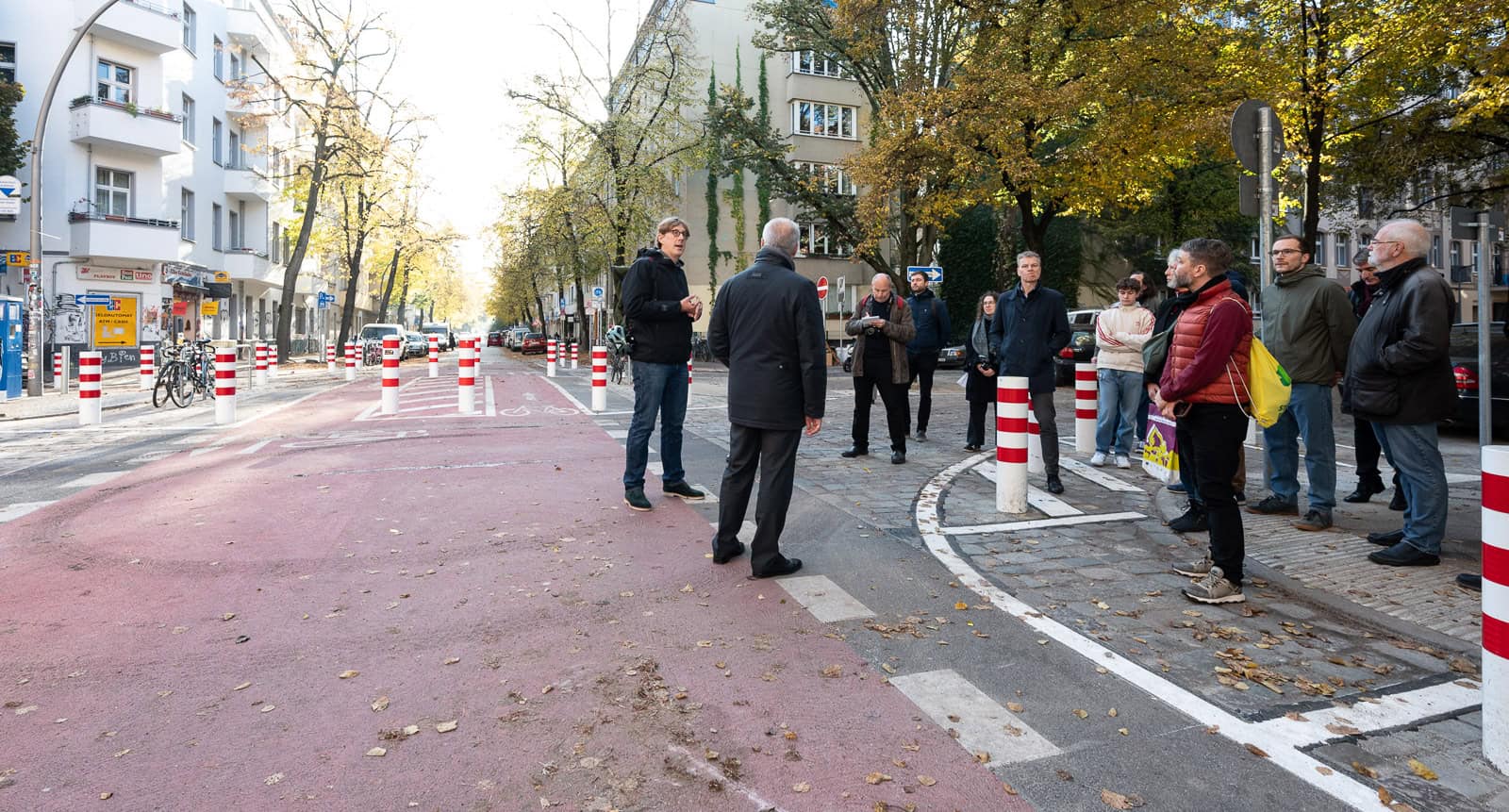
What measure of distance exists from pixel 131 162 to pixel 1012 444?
33533 mm

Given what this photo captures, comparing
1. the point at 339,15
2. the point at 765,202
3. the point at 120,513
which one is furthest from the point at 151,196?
the point at 120,513

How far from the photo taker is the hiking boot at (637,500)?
22.1 feet

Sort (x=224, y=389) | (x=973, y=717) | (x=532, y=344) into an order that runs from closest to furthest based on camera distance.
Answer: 1. (x=973, y=717)
2. (x=224, y=389)
3. (x=532, y=344)

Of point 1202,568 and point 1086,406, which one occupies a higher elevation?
point 1086,406

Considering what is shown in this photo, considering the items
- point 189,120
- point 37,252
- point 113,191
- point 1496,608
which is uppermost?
point 189,120

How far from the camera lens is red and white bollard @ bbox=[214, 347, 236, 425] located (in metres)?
12.9

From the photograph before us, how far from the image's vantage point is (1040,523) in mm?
6426

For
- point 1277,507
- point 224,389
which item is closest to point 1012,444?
point 1277,507

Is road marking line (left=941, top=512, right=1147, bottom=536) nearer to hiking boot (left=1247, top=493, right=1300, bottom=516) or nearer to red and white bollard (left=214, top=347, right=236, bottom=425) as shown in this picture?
hiking boot (left=1247, top=493, right=1300, bottom=516)

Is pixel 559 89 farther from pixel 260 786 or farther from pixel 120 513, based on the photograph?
pixel 260 786

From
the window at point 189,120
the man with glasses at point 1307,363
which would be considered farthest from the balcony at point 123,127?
the man with glasses at point 1307,363

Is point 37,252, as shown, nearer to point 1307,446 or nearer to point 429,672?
point 429,672

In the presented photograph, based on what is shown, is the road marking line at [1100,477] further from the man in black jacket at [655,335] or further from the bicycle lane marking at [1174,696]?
the man in black jacket at [655,335]

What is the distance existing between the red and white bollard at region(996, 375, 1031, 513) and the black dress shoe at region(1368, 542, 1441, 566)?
223cm
